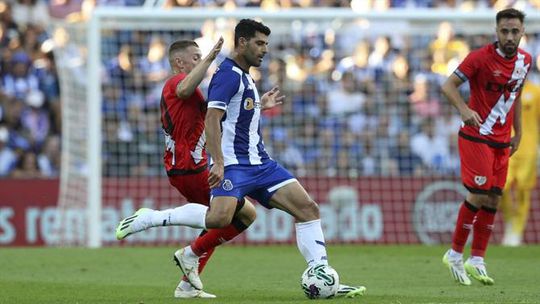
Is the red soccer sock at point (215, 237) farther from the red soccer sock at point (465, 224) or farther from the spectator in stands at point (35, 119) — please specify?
the spectator in stands at point (35, 119)

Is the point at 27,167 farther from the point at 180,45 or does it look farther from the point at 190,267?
the point at 190,267

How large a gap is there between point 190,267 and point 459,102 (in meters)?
3.09

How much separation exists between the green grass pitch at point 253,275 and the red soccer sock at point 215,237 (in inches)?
17.4

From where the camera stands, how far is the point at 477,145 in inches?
450

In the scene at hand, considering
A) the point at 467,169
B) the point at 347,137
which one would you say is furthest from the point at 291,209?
the point at 347,137

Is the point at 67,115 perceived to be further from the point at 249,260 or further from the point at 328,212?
the point at 249,260

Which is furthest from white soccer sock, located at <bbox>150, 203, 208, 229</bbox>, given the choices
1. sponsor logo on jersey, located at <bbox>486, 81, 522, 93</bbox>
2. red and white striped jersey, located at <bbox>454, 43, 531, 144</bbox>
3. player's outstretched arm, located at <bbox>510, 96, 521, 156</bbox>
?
player's outstretched arm, located at <bbox>510, 96, 521, 156</bbox>

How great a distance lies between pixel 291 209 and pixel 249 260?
5.40 meters

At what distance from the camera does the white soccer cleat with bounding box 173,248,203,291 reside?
32.3ft

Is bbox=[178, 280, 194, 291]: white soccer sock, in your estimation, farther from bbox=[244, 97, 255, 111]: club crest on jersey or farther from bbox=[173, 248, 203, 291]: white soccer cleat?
bbox=[244, 97, 255, 111]: club crest on jersey

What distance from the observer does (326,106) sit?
20719mm

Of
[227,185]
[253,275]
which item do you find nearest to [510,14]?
[227,185]

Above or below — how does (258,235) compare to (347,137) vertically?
below

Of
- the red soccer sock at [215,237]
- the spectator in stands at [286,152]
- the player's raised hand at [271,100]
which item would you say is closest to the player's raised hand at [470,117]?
the player's raised hand at [271,100]
